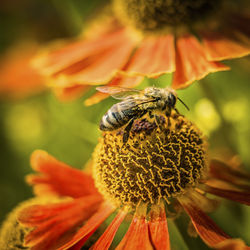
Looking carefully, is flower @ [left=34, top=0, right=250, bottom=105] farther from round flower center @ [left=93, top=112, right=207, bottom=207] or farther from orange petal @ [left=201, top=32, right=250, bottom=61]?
round flower center @ [left=93, top=112, right=207, bottom=207]

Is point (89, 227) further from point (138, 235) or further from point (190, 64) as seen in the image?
point (190, 64)

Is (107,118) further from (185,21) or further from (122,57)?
(185,21)

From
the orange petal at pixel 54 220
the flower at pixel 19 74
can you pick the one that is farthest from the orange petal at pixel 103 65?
the flower at pixel 19 74

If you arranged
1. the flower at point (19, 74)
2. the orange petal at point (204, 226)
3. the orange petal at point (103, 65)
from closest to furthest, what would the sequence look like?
the orange petal at point (204, 226) < the orange petal at point (103, 65) < the flower at point (19, 74)


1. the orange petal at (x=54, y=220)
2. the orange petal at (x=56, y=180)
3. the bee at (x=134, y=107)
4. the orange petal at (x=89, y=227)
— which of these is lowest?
the orange petal at (x=89, y=227)

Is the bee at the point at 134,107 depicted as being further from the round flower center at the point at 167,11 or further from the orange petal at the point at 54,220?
the round flower center at the point at 167,11

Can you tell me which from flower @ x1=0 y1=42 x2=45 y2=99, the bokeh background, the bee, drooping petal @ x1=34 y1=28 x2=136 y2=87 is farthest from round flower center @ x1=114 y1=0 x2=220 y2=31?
flower @ x1=0 y1=42 x2=45 y2=99

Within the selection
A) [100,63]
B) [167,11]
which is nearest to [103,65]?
[100,63]
